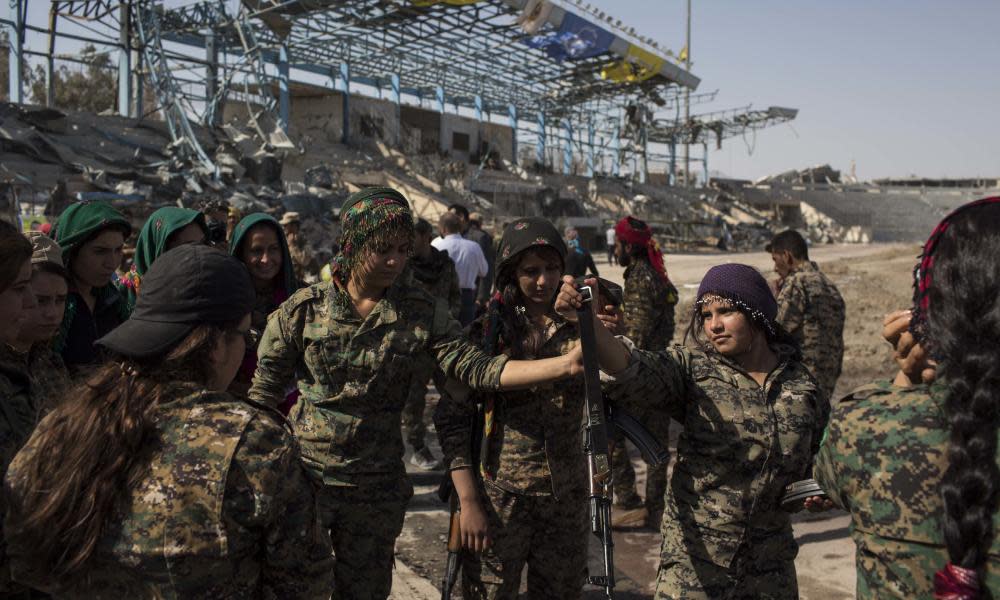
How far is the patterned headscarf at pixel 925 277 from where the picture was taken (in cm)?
127

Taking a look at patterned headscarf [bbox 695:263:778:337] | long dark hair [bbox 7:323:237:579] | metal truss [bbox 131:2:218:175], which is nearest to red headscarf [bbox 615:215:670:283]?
patterned headscarf [bbox 695:263:778:337]

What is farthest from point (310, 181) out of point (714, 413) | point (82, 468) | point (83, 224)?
point (82, 468)

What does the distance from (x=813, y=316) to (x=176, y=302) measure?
414 centimetres

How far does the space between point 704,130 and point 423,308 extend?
40.7m

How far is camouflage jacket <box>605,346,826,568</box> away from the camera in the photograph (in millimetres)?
1961

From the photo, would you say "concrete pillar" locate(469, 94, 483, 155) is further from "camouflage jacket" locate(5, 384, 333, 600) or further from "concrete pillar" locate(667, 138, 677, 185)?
"camouflage jacket" locate(5, 384, 333, 600)

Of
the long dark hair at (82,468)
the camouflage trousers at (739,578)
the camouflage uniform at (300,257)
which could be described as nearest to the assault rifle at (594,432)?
the camouflage trousers at (739,578)

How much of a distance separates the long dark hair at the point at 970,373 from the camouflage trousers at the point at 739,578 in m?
0.86

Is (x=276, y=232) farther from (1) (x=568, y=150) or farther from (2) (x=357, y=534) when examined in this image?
(1) (x=568, y=150)

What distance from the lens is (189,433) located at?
4.13 ft

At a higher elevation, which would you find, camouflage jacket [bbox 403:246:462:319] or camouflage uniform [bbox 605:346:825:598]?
camouflage jacket [bbox 403:246:462:319]

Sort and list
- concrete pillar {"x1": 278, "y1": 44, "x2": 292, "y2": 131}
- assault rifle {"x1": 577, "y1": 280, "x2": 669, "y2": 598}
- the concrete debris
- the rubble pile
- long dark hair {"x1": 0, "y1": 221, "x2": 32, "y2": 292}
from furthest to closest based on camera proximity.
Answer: concrete pillar {"x1": 278, "y1": 44, "x2": 292, "y2": 131}
the concrete debris
the rubble pile
assault rifle {"x1": 577, "y1": 280, "x2": 669, "y2": 598}
long dark hair {"x1": 0, "y1": 221, "x2": 32, "y2": 292}

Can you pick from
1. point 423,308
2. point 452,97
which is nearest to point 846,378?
point 423,308

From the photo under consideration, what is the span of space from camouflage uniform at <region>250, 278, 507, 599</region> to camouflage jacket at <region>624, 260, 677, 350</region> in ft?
Answer: 9.60
